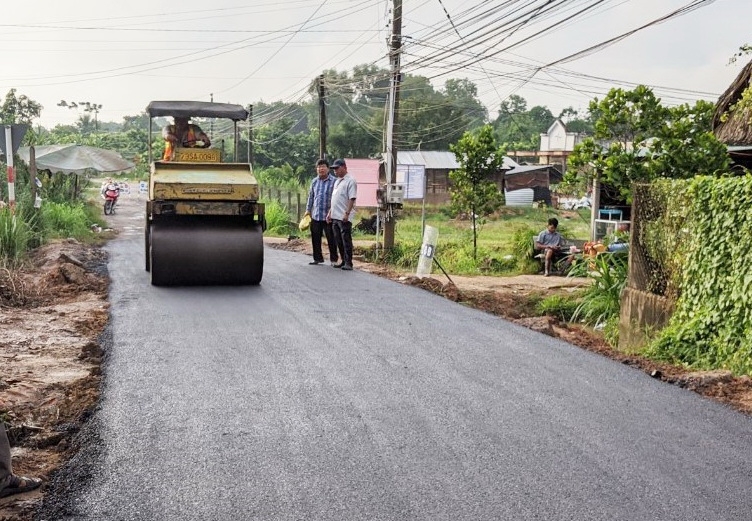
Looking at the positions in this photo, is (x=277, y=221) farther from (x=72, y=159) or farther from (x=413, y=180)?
(x=72, y=159)

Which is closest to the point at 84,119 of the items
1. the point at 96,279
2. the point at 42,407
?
the point at 96,279

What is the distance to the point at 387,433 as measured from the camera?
18.3 feet

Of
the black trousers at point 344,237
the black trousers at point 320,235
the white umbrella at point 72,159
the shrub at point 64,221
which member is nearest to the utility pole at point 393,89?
the black trousers at point 320,235

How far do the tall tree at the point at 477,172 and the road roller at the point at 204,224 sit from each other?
961 cm

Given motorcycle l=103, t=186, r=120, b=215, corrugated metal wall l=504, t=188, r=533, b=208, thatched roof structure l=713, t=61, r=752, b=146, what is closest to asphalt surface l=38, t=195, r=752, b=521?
thatched roof structure l=713, t=61, r=752, b=146

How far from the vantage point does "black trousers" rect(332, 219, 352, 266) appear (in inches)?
600

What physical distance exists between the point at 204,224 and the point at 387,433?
760 cm

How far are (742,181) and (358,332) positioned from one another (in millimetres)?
4028

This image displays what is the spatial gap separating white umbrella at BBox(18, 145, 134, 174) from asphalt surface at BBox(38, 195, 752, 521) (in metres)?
22.9

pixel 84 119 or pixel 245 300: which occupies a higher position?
pixel 84 119

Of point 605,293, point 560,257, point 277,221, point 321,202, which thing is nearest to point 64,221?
point 277,221

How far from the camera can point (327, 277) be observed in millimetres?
13922

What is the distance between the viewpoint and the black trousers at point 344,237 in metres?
15.2

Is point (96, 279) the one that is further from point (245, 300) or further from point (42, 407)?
point (42, 407)
